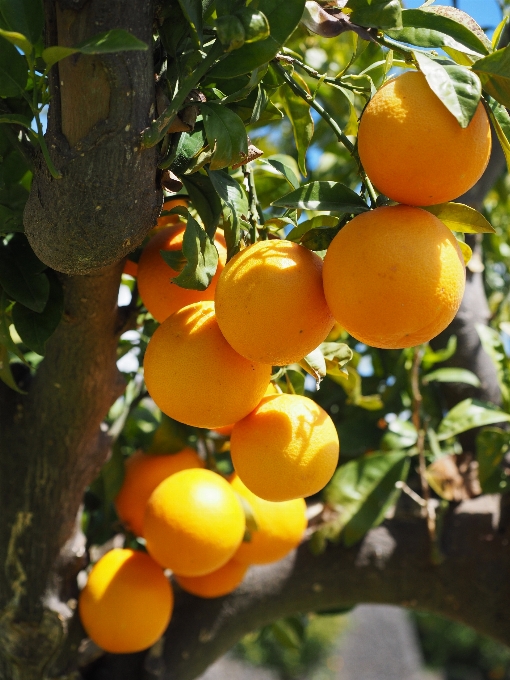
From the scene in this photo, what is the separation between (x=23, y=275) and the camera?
627 millimetres

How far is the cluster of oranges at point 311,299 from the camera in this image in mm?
438

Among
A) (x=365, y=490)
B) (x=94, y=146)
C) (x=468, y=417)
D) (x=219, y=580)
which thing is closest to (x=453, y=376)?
(x=468, y=417)

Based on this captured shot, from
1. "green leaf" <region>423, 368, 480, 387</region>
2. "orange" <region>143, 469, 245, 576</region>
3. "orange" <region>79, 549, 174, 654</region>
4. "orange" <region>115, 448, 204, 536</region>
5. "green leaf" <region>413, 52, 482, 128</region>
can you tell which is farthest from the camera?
"green leaf" <region>423, 368, 480, 387</region>

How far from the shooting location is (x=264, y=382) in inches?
22.5

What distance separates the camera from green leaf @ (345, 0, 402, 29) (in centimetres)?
46

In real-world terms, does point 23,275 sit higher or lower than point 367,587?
higher

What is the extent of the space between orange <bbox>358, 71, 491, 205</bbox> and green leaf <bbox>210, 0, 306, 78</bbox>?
0.07m

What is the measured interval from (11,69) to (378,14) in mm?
267

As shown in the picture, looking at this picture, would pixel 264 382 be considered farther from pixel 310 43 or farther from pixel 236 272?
pixel 310 43

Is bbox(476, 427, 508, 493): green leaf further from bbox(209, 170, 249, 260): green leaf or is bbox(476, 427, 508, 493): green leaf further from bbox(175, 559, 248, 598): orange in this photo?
bbox(209, 170, 249, 260): green leaf

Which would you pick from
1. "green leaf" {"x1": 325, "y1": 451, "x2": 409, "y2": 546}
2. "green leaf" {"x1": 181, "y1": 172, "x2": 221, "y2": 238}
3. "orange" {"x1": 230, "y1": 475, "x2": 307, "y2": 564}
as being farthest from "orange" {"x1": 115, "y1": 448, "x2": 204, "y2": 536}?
"green leaf" {"x1": 181, "y1": 172, "x2": 221, "y2": 238}

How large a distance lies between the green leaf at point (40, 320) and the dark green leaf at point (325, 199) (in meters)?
0.27

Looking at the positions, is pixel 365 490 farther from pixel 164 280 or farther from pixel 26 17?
pixel 26 17

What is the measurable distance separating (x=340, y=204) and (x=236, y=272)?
0.30 feet
